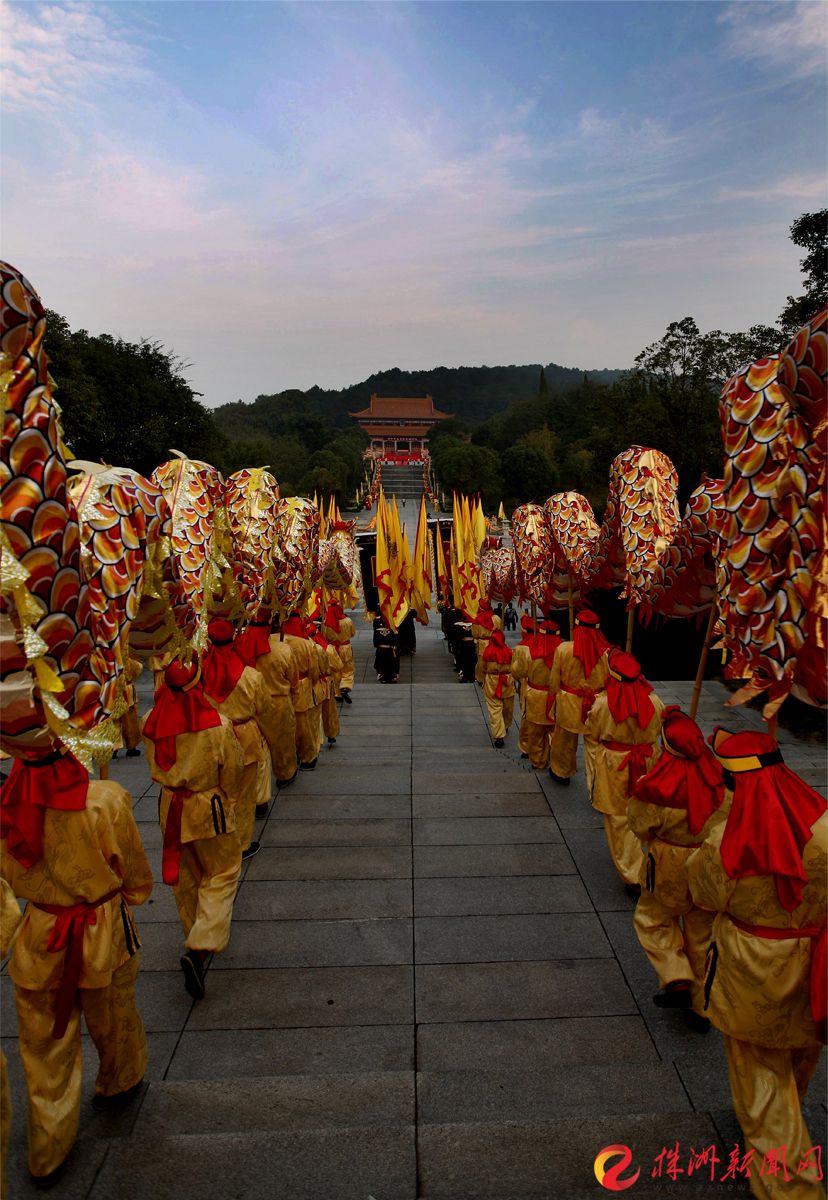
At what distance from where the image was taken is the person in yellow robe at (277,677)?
552 cm

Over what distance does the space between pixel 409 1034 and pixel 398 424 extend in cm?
6808

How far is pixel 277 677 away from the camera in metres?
5.67

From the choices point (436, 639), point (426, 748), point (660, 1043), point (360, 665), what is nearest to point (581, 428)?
point (436, 639)

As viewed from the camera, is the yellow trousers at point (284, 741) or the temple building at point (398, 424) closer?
the yellow trousers at point (284, 741)

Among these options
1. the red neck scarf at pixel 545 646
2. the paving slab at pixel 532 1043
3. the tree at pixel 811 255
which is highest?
the tree at pixel 811 255

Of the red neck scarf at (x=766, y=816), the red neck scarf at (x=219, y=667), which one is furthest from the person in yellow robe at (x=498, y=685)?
the red neck scarf at (x=766, y=816)

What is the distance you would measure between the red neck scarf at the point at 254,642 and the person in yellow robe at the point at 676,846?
10.5 ft

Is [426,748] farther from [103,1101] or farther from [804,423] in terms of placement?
[804,423]

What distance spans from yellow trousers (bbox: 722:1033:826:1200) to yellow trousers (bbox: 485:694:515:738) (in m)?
5.15

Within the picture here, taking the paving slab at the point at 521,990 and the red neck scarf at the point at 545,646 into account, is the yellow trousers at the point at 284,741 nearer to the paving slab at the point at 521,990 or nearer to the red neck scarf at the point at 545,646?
the red neck scarf at the point at 545,646

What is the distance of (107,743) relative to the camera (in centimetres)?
225

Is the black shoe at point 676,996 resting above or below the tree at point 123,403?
below

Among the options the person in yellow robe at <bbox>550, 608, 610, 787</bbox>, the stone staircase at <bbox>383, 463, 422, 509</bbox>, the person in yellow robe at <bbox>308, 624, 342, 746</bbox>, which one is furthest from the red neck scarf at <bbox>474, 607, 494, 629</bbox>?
the stone staircase at <bbox>383, 463, 422, 509</bbox>

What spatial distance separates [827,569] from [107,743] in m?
2.23
